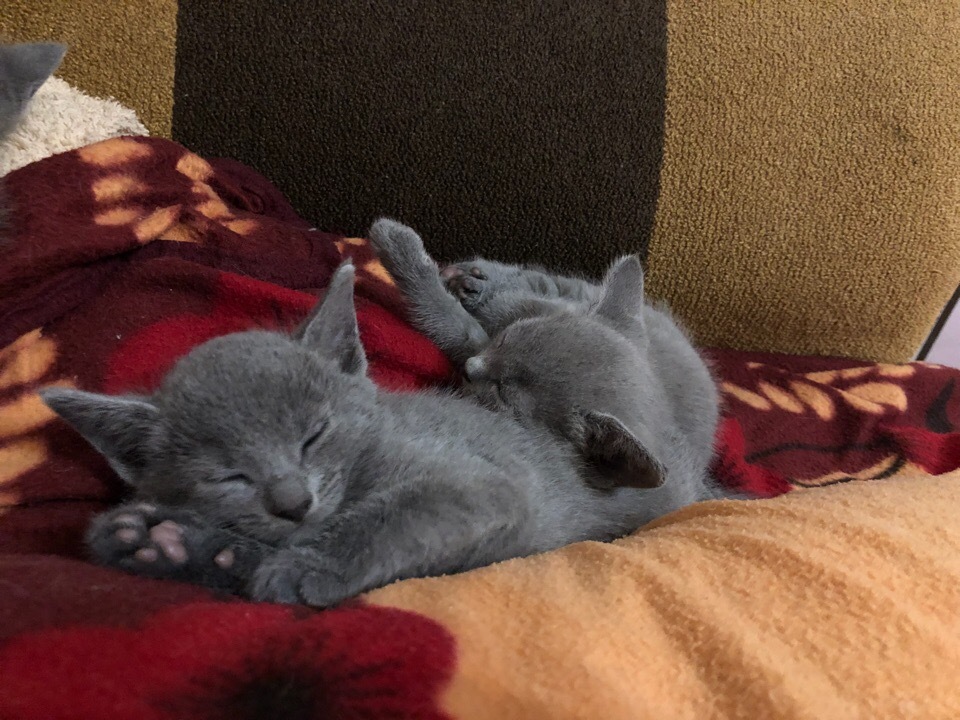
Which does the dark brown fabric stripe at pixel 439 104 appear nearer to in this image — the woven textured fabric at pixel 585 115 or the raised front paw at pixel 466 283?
the woven textured fabric at pixel 585 115

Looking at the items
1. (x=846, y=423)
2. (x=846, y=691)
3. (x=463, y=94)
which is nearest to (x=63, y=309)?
(x=463, y=94)

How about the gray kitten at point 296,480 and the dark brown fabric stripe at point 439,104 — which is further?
the dark brown fabric stripe at point 439,104

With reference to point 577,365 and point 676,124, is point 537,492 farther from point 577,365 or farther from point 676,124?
point 676,124

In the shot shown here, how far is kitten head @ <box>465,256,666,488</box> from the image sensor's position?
42.0 inches

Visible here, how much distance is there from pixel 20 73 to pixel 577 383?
3.27 feet

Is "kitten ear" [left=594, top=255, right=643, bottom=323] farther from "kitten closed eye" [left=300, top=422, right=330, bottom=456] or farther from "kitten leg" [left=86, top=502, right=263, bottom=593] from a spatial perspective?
"kitten leg" [left=86, top=502, right=263, bottom=593]

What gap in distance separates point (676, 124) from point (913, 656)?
1.05 m

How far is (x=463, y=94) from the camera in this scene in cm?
139

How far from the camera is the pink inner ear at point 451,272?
138 cm

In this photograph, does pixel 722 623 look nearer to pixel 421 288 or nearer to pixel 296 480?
pixel 296 480

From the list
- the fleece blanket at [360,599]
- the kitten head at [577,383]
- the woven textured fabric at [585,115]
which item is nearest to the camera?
the fleece blanket at [360,599]

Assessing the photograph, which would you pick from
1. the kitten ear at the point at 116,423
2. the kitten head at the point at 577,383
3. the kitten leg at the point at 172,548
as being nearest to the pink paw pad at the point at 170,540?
the kitten leg at the point at 172,548

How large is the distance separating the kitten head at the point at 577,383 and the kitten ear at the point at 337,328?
26 centimetres

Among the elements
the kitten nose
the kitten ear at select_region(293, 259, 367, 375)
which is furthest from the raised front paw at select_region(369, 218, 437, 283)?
the kitten nose
